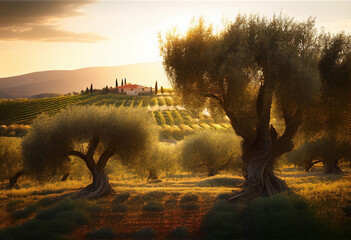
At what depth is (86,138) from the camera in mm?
23641

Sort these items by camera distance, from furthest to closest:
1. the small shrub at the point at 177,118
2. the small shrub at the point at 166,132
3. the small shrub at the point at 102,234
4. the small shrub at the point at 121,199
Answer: the small shrub at the point at 177,118
the small shrub at the point at 166,132
the small shrub at the point at 121,199
the small shrub at the point at 102,234

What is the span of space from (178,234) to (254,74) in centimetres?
1107

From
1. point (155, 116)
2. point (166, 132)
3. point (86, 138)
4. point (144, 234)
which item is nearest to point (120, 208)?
point (144, 234)

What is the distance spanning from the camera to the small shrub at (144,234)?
45.6 feet

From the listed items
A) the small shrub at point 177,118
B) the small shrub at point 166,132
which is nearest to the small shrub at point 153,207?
the small shrub at point 166,132

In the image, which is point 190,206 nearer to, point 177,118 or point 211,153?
point 211,153

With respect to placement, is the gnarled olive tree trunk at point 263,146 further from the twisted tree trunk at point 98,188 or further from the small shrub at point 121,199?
the twisted tree trunk at point 98,188

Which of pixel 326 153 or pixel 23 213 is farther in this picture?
→ pixel 326 153

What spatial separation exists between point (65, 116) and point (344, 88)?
2145 centimetres

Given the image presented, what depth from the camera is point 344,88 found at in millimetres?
20359

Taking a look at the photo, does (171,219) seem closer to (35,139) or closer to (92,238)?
(92,238)

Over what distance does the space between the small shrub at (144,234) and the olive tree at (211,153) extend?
35464 mm

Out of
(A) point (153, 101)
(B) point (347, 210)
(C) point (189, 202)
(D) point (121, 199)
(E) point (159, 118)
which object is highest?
(A) point (153, 101)

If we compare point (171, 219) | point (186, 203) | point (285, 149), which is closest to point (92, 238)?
point (171, 219)
